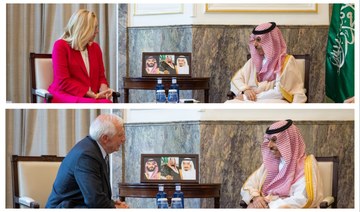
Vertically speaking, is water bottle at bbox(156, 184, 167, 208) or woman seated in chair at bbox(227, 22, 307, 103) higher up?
woman seated in chair at bbox(227, 22, 307, 103)

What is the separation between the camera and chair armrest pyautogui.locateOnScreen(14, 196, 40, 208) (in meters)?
5.22

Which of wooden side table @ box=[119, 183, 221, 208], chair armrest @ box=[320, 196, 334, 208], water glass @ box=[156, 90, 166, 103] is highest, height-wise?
water glass @ box=[156, 90, 166, 103]

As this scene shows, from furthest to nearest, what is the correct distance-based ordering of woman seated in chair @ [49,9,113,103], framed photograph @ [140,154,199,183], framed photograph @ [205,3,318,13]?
framed photograph @ [205,3,318,13]
framed photograph @ [140,154,199,183]
woman seated in chair @ [49,9,113,103]

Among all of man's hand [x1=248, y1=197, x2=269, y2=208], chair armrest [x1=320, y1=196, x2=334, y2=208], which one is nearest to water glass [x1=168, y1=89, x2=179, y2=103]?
man's hand [x1=248, y1=197, x2=269, y2=208]

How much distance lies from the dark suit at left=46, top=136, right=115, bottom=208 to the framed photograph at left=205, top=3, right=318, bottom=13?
2.64m

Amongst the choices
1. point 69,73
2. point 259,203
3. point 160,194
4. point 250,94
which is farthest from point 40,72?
point 259,203

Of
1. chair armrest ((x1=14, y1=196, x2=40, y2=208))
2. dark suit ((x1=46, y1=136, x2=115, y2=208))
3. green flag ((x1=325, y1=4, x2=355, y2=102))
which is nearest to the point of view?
dark suit ((x1=46, y1=136, x2=115, y2=208))

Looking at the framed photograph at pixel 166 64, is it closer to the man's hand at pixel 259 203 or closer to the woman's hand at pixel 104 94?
the woman's hand at pixel 104 94

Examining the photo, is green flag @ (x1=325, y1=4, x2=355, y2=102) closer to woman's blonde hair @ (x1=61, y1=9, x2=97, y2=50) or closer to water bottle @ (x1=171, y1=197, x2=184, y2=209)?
water bottle @ (x1=171, y1=197, x2=184, y2=209)

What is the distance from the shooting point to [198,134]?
7.06 meters

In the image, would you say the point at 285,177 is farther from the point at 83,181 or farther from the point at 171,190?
the point at 83,181

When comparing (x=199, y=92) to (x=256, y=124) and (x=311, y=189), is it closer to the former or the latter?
(x=256, y=124)

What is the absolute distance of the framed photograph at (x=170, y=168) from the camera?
6.48 metres

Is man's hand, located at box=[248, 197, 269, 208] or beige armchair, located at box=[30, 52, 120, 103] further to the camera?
beige armchair, located at box=[30, 52, 120, 103]
